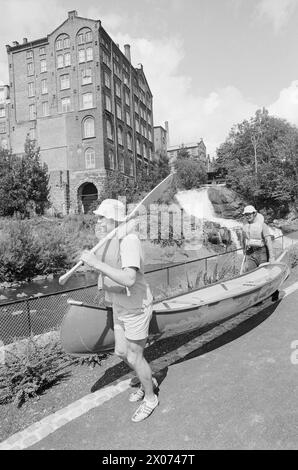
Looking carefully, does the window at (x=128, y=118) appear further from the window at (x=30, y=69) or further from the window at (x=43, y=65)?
the window at (x=30, y=69)

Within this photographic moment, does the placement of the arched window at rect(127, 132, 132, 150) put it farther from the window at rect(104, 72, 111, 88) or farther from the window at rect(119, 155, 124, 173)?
the window at rect(104, 72, 111, 88)

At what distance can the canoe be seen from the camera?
3963 millimetres

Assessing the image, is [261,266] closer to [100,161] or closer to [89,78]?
[100,161]

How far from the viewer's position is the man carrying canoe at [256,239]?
7.09m

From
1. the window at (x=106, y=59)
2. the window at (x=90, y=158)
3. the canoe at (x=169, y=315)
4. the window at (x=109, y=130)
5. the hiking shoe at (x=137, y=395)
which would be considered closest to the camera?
the hiking shoe at (x=137, y=395)

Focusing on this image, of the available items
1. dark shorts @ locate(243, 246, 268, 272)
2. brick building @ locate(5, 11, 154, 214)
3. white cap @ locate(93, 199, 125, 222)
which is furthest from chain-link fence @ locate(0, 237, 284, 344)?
brick building @ locate(5, 11, 154, 214)

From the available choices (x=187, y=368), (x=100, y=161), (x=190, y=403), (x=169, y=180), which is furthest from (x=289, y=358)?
(x=100, y=161)

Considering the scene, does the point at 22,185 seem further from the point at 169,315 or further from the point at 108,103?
the point at 169,315

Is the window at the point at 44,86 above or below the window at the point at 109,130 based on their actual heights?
above

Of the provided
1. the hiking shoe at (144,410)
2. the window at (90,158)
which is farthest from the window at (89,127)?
the hiking shoe at (144,410)

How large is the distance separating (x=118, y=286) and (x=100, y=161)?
3765 centimetres

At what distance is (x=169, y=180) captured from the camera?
18.4 feet

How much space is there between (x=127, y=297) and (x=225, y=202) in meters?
34.3

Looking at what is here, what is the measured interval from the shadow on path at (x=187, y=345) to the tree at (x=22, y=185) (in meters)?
28.4
